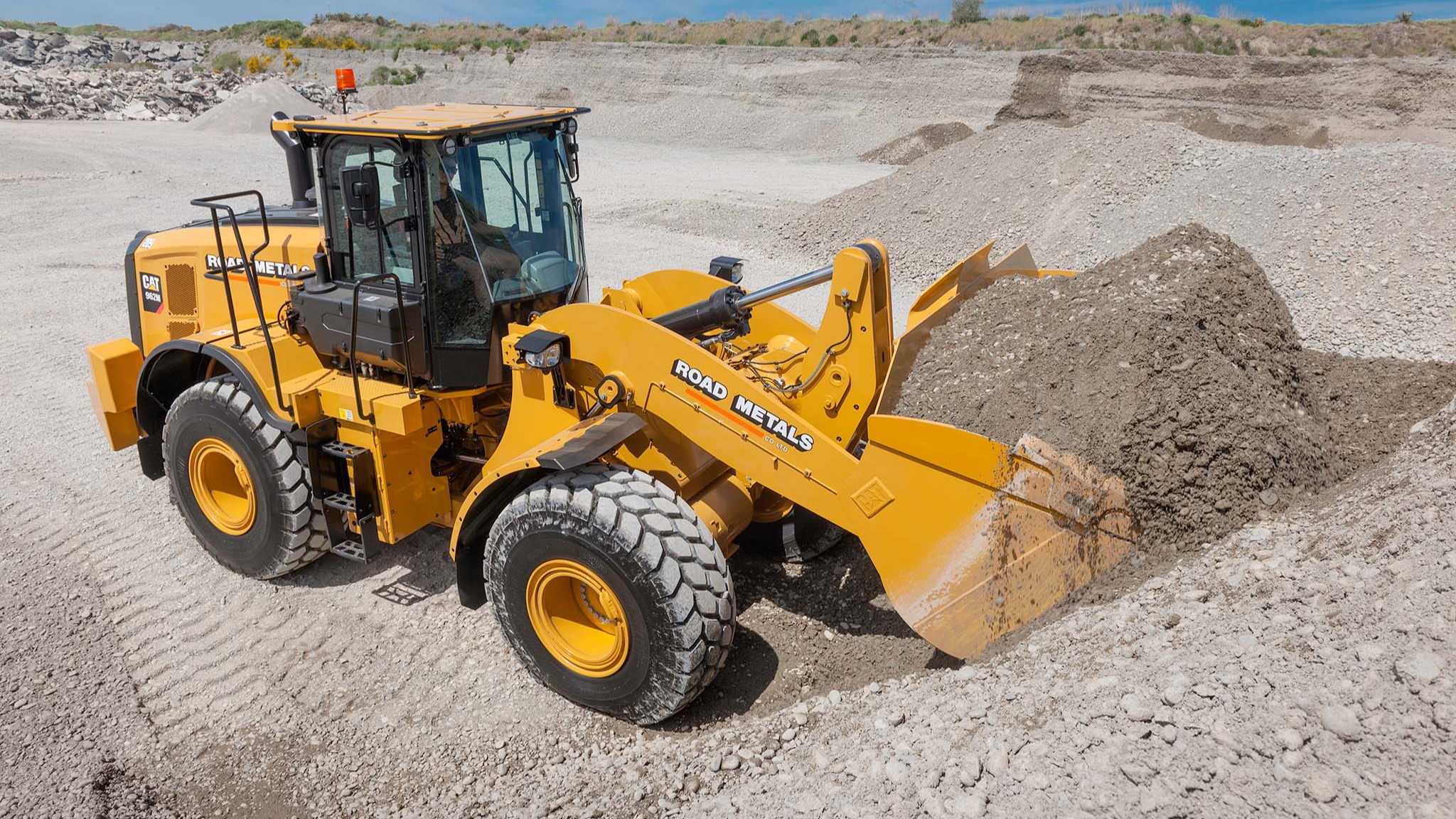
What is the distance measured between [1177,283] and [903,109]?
1022 inches

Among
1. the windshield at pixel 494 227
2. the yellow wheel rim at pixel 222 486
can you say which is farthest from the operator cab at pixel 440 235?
the yellow wheel rim at pixel 222 486

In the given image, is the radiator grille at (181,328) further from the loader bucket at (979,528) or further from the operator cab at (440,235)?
the loader bucket at (979,528)

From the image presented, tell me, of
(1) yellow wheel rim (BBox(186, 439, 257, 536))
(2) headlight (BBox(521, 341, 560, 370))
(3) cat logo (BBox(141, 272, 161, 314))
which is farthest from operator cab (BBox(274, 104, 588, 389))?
(3) cat logo (BBox(141, 272, 161, 314))

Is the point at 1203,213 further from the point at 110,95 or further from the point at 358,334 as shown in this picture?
the point at 110,95

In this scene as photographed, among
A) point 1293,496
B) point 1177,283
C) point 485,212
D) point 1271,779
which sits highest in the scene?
point 485,212

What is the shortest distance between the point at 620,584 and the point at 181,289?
366cm

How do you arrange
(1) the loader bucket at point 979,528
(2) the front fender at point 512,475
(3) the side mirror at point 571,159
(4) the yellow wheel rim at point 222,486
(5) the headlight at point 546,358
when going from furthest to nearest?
1. (4) the yellow wheel rim at point 222,486
2. (3) the side mirror at point 571,159
3. (5) the headlight at point 546,358
4. (2) the front fender at point 512,475
5. (1) the loader bucket at point 979,528

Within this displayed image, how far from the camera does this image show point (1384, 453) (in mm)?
4254

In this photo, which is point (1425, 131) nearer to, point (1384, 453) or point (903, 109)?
point (903, 109)

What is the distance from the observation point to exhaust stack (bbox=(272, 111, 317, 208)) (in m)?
5.76

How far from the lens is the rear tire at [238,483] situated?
498 cm

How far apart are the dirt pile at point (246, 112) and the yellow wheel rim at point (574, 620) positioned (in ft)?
89.2

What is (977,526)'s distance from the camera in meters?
3.68

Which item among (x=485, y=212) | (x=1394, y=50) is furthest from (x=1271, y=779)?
(x=1394, y=50)
